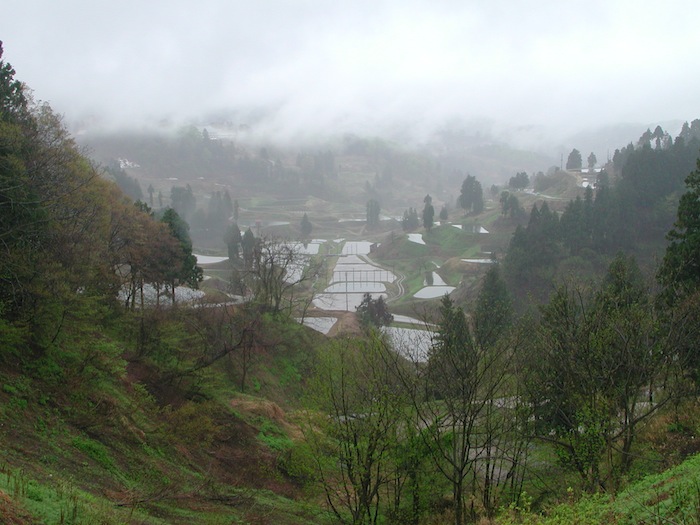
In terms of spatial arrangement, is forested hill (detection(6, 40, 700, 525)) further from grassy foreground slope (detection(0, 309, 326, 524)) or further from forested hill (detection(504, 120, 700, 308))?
forested hill (detection(504, 120, 700, 308))

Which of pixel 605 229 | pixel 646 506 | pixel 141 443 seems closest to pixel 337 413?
pixel 141 443

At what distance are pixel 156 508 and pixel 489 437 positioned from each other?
739 centimetres

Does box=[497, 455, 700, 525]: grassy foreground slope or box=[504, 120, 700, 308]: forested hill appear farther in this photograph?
box=[504, 120, 700, 308]: forested hill

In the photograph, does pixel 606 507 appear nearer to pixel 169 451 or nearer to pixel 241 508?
pixel 241 508

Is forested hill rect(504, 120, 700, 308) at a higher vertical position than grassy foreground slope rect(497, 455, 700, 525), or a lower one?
higher

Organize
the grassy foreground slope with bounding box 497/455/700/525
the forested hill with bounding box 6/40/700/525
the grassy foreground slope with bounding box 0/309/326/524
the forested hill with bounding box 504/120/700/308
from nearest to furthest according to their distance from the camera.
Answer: the grassy foreground slope with bounding box 497/455/700/525 < the grassy foreground slope with bounding box 0/309/326/524 < the forested hill with bounding box 6/40/700/525 < the forested hill with bounding box 504/120/700/308

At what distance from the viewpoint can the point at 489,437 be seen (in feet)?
40.3

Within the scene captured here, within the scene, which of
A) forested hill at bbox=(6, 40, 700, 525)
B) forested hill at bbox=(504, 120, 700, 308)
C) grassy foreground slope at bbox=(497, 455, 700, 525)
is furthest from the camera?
forested hill at bbox=(504, 120, 700, 308)

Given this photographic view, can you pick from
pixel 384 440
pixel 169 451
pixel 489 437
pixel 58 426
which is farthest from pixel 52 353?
Answer: pixel 489 437

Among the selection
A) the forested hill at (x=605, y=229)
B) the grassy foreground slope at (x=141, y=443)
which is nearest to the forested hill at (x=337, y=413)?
the grassy foreground slope at (x=141, y=443)

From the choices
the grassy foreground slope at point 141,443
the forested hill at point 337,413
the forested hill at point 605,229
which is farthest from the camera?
the forested hill at point 605,229

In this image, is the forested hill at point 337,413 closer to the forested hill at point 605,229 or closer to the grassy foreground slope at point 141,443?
the grassy foreground slope at point 141,443

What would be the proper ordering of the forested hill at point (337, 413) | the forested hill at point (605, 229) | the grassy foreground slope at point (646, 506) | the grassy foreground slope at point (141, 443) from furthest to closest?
the forested hill at point (605, 229), the forested hill at point (337, 413), the grassy foreground slope at point (141, 443), the grassy foreground slope at point (646, 506)

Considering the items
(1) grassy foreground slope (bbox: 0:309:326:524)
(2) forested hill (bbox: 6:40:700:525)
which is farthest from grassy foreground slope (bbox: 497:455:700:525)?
(1) grassy foreground slope (bbox: 0:309:326:524)
